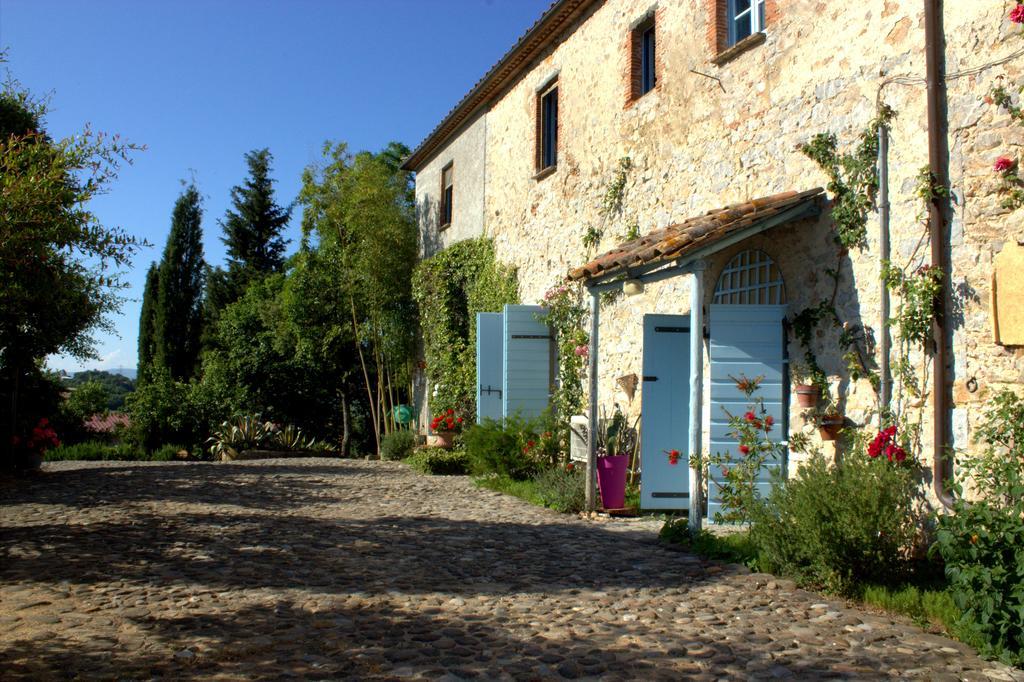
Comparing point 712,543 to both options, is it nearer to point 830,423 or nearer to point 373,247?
point 830,423

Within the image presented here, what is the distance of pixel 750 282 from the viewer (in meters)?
7.05

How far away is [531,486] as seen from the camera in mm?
9188

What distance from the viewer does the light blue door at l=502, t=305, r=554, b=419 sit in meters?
10.8

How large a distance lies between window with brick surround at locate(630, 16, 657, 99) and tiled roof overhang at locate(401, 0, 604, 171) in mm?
968

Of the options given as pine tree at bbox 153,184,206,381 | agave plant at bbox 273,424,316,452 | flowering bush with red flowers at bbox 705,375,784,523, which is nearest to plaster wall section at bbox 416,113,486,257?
agave plant at bbox 273,424,316,452

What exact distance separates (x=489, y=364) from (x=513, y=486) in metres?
2.59

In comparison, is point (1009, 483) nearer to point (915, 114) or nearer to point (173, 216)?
point (915, 114)

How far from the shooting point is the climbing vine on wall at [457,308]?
1284cm

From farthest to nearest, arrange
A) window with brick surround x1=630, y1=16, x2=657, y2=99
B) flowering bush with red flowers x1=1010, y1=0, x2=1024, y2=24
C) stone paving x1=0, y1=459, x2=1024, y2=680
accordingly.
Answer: window with brick surround x1=630, y1=16, x2=657, y2=99 → flowering bush with red flowers x1=1010, y1=0, x2=1024, y2=24 → stone paving x1=0, y1=459, x2=1024, y2=680

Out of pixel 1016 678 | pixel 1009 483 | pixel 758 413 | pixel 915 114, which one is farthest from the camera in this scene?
pixel 758 413

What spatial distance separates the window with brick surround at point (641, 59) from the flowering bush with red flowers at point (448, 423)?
6.00 m

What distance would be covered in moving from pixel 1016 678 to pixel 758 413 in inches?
125

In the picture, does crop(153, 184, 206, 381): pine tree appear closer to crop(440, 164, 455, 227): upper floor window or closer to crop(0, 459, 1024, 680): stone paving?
crop(440, 164, 455, 227): upper floor window

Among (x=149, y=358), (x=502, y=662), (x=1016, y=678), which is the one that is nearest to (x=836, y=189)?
(x=1016, y=678)
